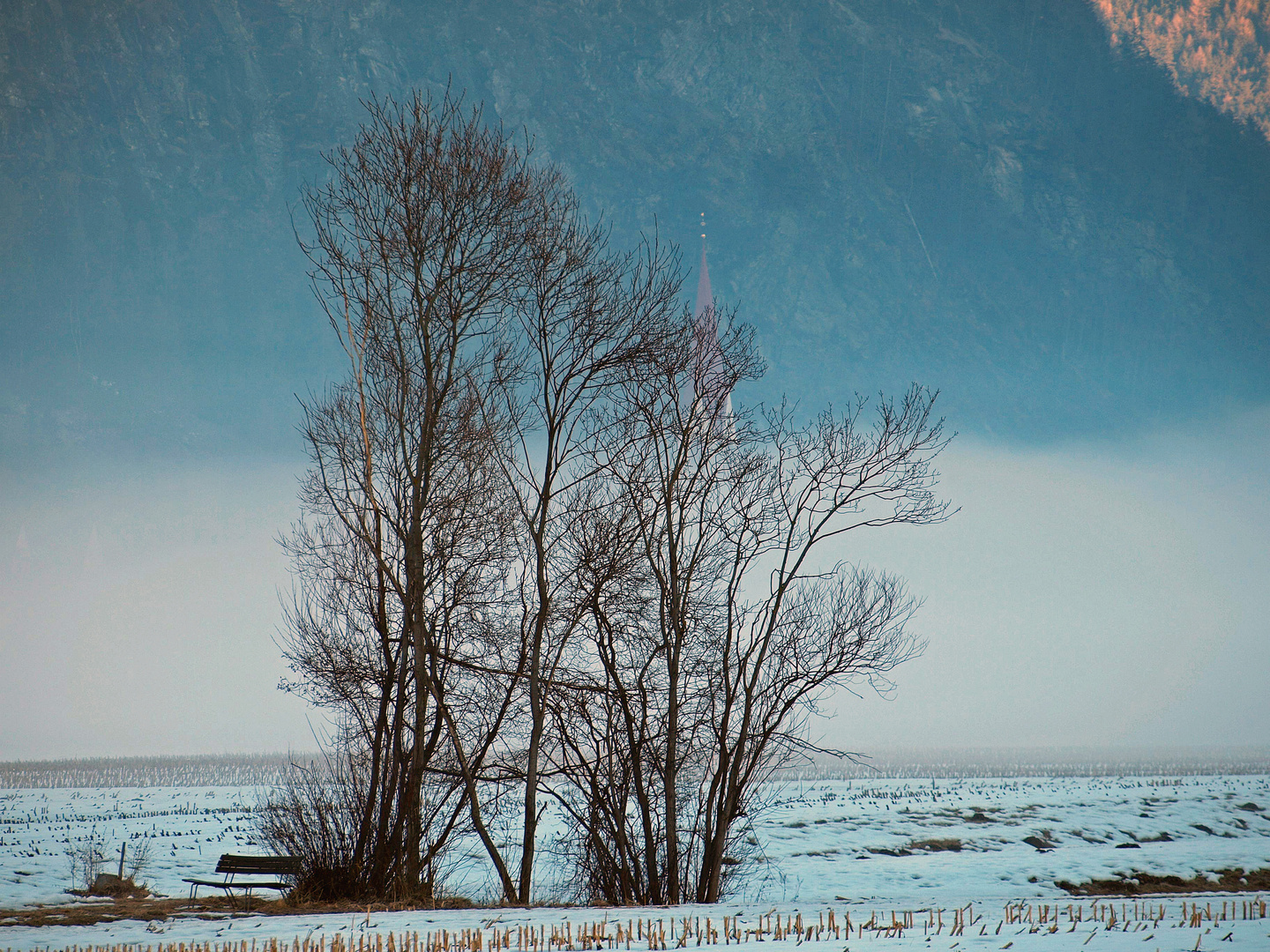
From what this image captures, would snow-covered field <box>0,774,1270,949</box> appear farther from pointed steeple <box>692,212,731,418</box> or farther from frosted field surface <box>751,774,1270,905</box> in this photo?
pointed steeple <box>692,212,731,418</box>

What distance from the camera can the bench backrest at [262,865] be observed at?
36.7 feet

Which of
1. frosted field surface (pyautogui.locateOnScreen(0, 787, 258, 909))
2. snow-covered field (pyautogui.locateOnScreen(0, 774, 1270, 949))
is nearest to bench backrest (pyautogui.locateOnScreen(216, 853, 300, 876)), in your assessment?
snow-covered field (pyautogui.locateOnScreen(0, 774, 1270, 949))

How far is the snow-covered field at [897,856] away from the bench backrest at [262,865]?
1.56 metres

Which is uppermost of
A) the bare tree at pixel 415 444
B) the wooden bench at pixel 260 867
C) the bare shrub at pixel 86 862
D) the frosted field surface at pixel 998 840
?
the bare tree at pixel 415 444

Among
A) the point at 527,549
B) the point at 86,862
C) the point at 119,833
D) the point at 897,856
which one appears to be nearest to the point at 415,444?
the point at 527,549

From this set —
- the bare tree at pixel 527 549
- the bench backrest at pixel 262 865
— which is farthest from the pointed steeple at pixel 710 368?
the bench backrest at pixel 262 865

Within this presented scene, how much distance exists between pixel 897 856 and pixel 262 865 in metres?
23.5

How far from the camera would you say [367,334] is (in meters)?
12.6

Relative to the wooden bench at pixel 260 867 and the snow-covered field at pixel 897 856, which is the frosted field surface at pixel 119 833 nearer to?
the snow-covered field at pixel 897 856

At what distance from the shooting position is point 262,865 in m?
11.7

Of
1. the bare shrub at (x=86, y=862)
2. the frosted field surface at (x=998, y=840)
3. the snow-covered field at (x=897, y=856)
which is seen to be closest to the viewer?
the snow-covered field at (x=897, y=856)

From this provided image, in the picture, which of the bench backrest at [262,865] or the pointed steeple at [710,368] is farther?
the pointed steeple at [710,368]

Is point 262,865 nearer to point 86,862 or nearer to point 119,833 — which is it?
point 86,862

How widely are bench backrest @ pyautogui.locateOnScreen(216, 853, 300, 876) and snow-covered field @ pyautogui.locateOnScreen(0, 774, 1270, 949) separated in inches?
61.4
